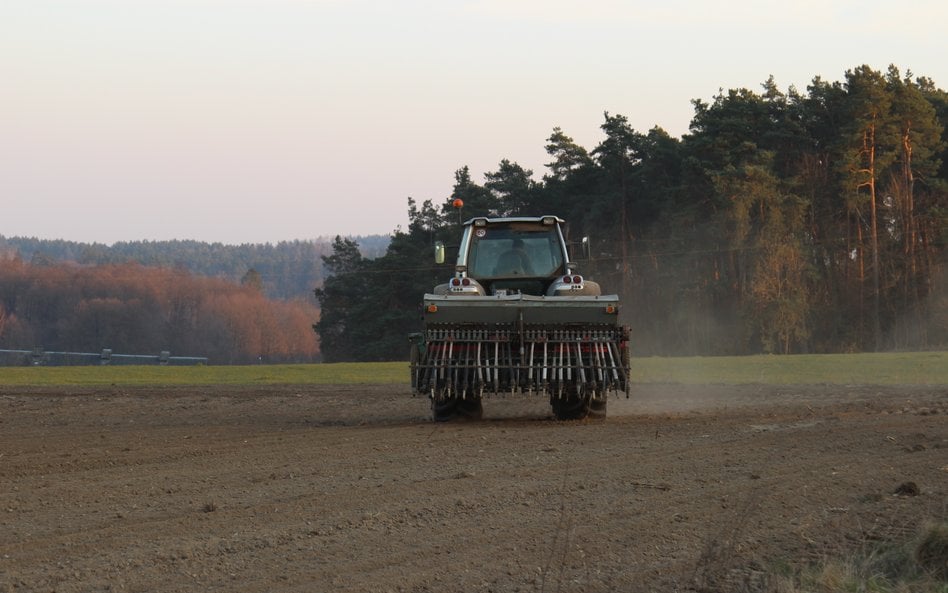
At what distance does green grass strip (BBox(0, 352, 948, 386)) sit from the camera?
2652 centimetres

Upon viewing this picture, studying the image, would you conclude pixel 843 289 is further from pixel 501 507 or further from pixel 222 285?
pixel 222 285

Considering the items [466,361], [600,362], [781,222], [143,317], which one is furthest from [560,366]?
[143,317]

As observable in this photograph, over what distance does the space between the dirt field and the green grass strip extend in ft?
38.1

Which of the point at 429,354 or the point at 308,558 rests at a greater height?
the point at 429,354

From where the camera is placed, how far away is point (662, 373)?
29266 mm

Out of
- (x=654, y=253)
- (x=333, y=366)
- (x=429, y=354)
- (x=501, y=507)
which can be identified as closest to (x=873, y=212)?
(x=654, y=253)

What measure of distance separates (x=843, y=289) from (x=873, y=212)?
4.64 metres

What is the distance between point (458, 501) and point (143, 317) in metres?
104

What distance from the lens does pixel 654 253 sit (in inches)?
2160

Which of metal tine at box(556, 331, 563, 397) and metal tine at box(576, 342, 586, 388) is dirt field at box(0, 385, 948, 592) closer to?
metal tine at box(556, 331, 563, 397)

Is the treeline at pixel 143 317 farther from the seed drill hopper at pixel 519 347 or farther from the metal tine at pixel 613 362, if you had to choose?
the metal tine at pixel 613 362

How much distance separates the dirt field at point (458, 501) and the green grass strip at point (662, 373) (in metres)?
11.6

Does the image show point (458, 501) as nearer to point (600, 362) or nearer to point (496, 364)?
point (496, 364)

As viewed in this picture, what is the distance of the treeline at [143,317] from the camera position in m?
105
